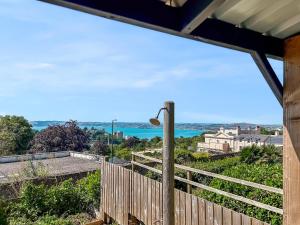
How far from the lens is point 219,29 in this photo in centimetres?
177

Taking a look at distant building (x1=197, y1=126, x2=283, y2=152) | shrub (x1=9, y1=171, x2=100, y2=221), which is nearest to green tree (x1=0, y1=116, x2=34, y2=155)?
distant building (x1=197, y1=126, x2=283, y2=152)

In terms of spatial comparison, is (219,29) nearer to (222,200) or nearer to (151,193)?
(151,193)

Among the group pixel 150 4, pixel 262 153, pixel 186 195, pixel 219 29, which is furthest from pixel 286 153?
pixel 262 153

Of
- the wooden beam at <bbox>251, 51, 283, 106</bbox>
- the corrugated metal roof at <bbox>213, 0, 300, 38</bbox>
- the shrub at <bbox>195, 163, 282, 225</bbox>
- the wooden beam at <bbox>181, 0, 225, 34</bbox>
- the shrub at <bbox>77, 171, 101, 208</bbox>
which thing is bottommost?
the shrub at <bbox>77, 171, 101, 208</bbox>

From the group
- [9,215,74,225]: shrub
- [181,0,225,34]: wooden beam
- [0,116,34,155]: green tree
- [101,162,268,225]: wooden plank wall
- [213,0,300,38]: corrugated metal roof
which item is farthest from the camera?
[0,116,34,155]: green tree

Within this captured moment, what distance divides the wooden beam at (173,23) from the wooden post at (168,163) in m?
0.48

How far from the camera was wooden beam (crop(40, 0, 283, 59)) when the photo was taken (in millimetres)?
1381

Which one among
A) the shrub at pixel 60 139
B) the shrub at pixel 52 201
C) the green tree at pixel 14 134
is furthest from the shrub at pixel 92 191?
the shrub at pixel 60 139

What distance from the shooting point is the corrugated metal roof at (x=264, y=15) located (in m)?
1.57

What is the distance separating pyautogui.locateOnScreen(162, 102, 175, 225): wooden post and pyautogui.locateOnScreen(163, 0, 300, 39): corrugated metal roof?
601mm

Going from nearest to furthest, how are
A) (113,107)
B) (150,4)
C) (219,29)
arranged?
1. (150,4)
2. (219,29)
3. (113,107)

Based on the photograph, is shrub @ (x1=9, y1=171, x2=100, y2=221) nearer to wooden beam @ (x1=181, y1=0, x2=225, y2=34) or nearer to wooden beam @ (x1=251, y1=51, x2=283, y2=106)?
wooden beam @ (x1=251, y1=51, x2=283, y2=106)

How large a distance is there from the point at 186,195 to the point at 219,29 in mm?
2537

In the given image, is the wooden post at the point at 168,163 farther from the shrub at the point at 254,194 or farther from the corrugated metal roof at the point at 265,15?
the shrub at the point at 254,194
